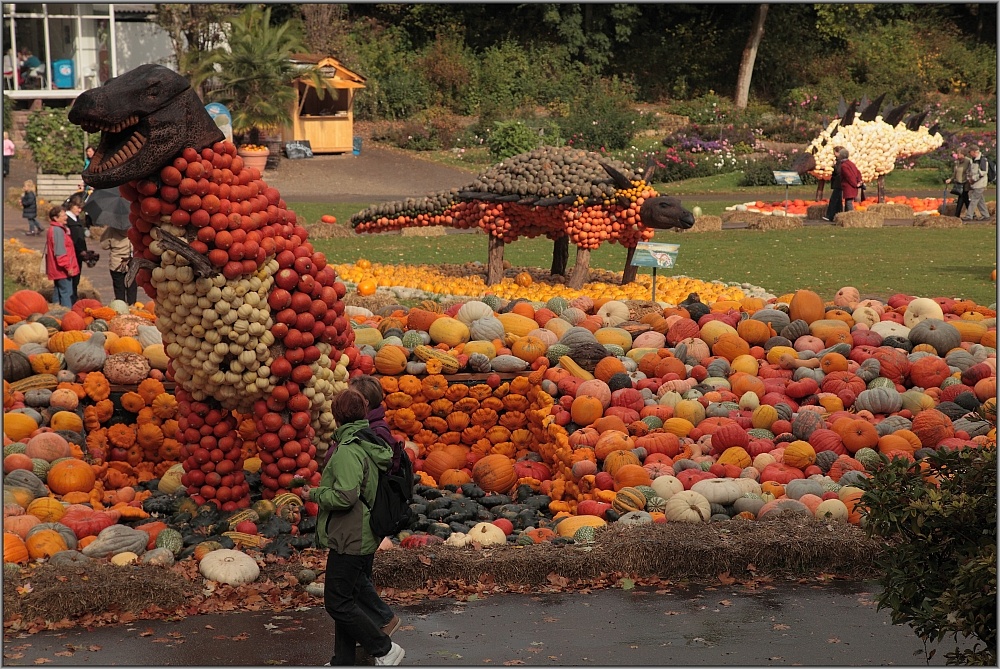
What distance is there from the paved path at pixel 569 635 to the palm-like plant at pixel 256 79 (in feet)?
98.6

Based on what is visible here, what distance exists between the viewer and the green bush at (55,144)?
29.2 m

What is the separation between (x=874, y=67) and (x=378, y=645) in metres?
44.7

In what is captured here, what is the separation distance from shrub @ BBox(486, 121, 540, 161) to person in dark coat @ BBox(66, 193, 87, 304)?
23371mm

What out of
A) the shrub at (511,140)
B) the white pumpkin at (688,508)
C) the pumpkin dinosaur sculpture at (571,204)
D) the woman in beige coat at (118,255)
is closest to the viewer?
the white pumpkin at (688,508)

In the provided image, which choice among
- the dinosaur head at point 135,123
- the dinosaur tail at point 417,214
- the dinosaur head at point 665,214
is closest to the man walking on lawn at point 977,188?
the dinosaur head at point 665,214

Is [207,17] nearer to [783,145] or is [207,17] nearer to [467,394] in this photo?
[783,145]

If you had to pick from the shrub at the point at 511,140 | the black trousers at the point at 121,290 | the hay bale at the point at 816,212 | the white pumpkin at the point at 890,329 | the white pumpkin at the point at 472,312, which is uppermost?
the shrub at the point at 511,140

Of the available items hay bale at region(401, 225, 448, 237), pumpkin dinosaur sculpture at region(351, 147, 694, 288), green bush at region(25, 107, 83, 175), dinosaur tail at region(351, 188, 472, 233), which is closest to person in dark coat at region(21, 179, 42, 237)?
green bush at region(25, 107, 83, 175)

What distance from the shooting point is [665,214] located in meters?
16.0

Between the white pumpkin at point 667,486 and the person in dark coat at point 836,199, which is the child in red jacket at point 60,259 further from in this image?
the person in dark coat at point 836,199

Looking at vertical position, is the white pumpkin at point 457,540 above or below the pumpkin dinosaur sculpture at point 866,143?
below

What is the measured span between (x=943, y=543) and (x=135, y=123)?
18.2 ft

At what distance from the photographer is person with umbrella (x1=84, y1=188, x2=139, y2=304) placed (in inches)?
563

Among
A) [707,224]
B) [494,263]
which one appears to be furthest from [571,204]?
[707,224]
